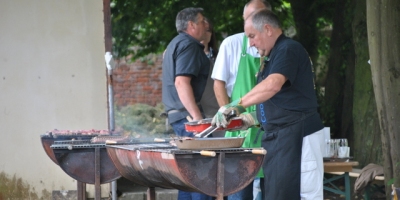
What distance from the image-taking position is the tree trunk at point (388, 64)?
7.13 meters

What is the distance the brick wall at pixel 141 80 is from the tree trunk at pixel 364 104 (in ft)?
25.3

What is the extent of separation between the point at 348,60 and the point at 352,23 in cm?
141

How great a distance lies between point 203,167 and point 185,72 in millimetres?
2296

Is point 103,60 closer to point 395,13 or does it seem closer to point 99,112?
point 99,112

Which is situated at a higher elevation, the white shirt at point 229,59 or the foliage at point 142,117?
the white shirt at point 229,59

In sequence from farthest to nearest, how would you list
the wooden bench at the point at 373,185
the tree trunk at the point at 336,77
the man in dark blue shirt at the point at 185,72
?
the tree trunk at the point at 336,77 → the wooden bench at the point at 373,185 → the man in dark blue shirt at the point at 185,72

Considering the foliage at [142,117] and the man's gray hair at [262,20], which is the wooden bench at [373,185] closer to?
the man's gray hair at [262,20]

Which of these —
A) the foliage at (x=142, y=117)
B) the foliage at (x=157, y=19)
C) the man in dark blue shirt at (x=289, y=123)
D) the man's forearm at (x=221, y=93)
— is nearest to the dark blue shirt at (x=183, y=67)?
the man's forearm at (x=221, y=93)

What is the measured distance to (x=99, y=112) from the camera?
8.04 m

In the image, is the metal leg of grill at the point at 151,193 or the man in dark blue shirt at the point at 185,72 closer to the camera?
the metal leg of grill at the point at 151,193

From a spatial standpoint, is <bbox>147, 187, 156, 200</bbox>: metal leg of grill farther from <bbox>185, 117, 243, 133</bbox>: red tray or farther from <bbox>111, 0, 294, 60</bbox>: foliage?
<bbox>111, 0, 294, 60</bbox>: foliage

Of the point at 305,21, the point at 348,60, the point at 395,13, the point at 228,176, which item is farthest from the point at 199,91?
the point at 305,21

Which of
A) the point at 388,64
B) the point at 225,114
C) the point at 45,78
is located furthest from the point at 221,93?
the point at 45,78

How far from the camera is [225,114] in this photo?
498 centimetres
